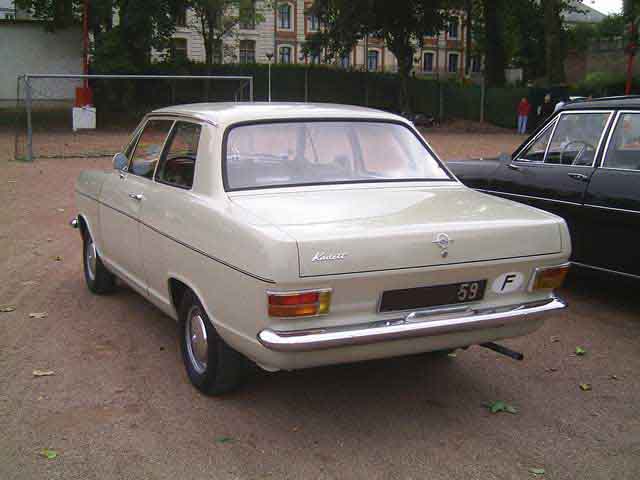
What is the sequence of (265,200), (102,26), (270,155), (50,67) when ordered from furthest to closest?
1. (50,67)
2. (102,26)
3. (270,155)
4. (265,200)

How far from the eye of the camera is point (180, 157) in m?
4.95

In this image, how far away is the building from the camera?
223 feet

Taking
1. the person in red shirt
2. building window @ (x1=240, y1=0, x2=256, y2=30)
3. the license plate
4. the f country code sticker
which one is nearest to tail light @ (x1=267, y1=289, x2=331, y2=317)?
the license plate

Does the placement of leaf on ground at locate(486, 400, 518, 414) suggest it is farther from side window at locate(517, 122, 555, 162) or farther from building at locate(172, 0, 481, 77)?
building at locate(172, 0, 481, 77)

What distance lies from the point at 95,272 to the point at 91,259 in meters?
0.18

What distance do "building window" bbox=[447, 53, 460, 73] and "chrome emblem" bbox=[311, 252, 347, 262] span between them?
8170cm

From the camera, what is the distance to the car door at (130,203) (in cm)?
528

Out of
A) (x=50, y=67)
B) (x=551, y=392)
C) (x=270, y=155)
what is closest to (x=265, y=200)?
(x=270, y=155)

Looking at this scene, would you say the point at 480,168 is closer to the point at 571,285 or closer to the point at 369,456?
Result: the point at 571,285

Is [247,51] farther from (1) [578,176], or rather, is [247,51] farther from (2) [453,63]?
(1) [578,176]

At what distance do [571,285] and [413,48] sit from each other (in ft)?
110

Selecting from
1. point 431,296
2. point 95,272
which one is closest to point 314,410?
point 431,296

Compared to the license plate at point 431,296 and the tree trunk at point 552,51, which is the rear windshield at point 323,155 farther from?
the tree trunk at point 552,51

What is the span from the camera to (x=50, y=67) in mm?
33750
